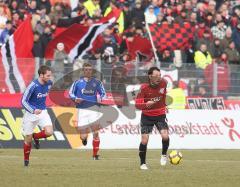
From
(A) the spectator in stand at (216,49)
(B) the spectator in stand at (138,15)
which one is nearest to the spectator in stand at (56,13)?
(B) the spectator in stand at (138,15)

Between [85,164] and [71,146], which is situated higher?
[85,164]

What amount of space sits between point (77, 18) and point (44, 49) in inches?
92.3

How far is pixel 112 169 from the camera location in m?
16.8

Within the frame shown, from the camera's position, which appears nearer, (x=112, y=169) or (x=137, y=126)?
(x=112, y=169)

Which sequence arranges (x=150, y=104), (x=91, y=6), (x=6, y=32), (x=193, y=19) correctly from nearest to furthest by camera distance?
(x=150, y=104), (x=6, y=32), (x=193, y=19), (x=91, y=6)

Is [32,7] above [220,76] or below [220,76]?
above

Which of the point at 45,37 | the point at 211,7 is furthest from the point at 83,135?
the point at 211,7

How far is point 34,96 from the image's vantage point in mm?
18109

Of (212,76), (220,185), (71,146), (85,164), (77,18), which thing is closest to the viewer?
(220,185)

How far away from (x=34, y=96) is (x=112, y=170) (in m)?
2.88

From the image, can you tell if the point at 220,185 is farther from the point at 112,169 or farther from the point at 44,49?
the point at 44,49

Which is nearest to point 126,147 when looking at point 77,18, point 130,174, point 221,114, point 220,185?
point 221,114

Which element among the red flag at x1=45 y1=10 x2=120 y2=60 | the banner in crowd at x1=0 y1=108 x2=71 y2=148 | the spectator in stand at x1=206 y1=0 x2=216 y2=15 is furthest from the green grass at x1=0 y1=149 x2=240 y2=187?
the spectator in stand at x1=206 y1=0 x2=216 y2=15

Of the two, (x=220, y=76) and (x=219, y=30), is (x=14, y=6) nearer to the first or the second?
(x=220, y=76)
